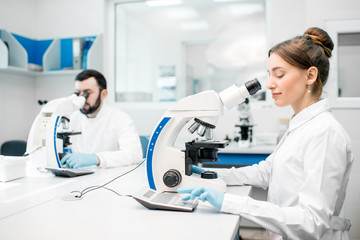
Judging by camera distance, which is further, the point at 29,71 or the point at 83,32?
the point at 83,32

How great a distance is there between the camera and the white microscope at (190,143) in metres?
1.12

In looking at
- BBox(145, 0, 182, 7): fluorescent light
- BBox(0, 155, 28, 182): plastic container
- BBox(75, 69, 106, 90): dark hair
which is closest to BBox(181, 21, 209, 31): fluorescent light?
BBox(145, 0, 182, 7): fluorescent light

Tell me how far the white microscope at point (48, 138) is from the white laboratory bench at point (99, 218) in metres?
0.32

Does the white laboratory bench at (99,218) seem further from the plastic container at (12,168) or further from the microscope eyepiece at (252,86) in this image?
the microscope eyepiece at (252,86)

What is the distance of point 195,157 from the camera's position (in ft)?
3.84

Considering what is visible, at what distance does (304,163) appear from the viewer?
1.00m

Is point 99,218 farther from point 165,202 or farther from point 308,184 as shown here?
point 308,184

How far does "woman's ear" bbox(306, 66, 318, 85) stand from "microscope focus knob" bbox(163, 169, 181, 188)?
1.99 ft

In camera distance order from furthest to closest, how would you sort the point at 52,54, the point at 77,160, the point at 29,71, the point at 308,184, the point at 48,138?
1. the point at 52,54
2. the point at 29,71
3. the point at 77,160
4. the point at 48,138
5. the point at 308,184

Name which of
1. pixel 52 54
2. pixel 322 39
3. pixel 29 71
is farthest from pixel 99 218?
pixel 52 54

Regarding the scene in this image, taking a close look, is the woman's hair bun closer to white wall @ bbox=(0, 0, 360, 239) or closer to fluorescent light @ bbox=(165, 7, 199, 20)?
white wall @ bbox=(0, 0, 360, 239)

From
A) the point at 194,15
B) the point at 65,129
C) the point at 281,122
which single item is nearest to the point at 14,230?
the point at 65,129

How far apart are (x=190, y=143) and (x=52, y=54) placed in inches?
116

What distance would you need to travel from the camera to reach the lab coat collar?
3.66 ft
